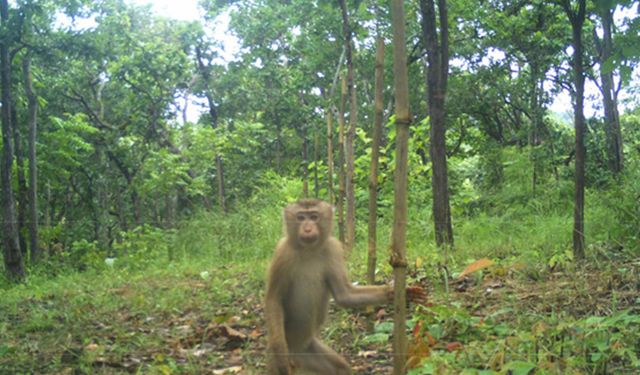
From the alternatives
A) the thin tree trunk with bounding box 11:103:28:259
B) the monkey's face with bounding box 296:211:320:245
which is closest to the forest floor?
the monkey's face with bounding box 296:211:320:245

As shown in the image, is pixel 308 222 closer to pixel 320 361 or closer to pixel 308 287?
pixel 308 287

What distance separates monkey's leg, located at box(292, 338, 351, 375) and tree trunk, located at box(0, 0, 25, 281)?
770 cm

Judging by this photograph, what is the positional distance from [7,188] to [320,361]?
820 centimetres

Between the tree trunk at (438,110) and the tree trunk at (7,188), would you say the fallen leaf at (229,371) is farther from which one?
the tree trunk at (7,188)

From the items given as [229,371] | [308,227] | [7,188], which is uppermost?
[7,188]

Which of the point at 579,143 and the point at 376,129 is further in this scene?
the point at 579,143

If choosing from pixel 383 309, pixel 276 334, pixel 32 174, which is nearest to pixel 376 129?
pixel 276 334

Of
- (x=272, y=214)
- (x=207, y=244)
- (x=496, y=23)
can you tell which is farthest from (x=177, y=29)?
(x=272, y=214)

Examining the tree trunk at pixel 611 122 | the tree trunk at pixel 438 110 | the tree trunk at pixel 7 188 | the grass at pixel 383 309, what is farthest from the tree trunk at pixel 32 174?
the tree trunk at pixel 611 122

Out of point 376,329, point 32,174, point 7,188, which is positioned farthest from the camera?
point 32,174

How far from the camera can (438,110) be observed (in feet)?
23.6

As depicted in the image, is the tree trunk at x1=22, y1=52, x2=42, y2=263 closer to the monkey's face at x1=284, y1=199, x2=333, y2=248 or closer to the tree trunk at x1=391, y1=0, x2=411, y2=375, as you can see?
the monkey's face at x1=284, y1=199, x2=333, y2=248

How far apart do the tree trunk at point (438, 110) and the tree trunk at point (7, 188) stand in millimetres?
6716

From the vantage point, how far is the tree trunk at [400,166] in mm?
2797
